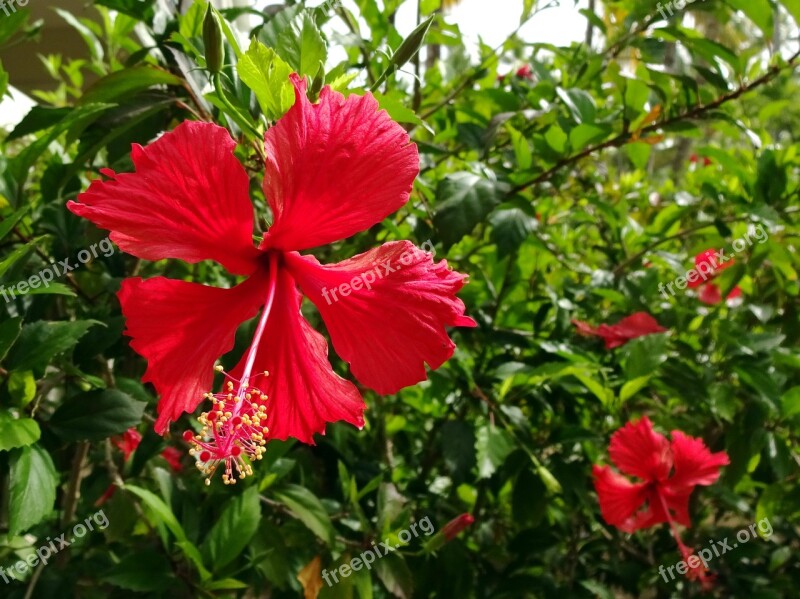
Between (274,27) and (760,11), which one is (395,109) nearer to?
(274,27)

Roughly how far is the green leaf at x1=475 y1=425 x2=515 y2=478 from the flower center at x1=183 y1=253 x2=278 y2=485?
1.85ft

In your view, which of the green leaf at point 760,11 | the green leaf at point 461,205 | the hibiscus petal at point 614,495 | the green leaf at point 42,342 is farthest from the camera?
the hibiscus petal at point 614,495

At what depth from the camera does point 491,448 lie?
117cm

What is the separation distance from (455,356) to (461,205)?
42 cm

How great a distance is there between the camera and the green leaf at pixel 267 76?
59 centimetres

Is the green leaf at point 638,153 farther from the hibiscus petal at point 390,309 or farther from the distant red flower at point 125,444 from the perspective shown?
the distant red flower at point 125,444

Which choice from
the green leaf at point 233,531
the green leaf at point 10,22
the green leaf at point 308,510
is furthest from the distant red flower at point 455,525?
the green leaf at point 10,22

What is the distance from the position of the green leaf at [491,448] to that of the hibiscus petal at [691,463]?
0.36 m

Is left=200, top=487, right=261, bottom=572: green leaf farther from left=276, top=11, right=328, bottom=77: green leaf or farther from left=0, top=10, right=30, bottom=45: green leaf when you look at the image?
left=0, top=10, right=30, bottom=45: green leaf

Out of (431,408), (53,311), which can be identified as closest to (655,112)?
(431,408)

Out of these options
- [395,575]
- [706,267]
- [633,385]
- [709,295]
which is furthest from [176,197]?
[709,295]

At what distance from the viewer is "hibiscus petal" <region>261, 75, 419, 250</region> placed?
560 millimetres

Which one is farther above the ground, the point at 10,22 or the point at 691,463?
the point at 10,22

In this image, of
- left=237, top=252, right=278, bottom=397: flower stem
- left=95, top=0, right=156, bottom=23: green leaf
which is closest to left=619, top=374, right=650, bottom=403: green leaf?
left=237, top=252, right=278, bottom=397: flower stem
